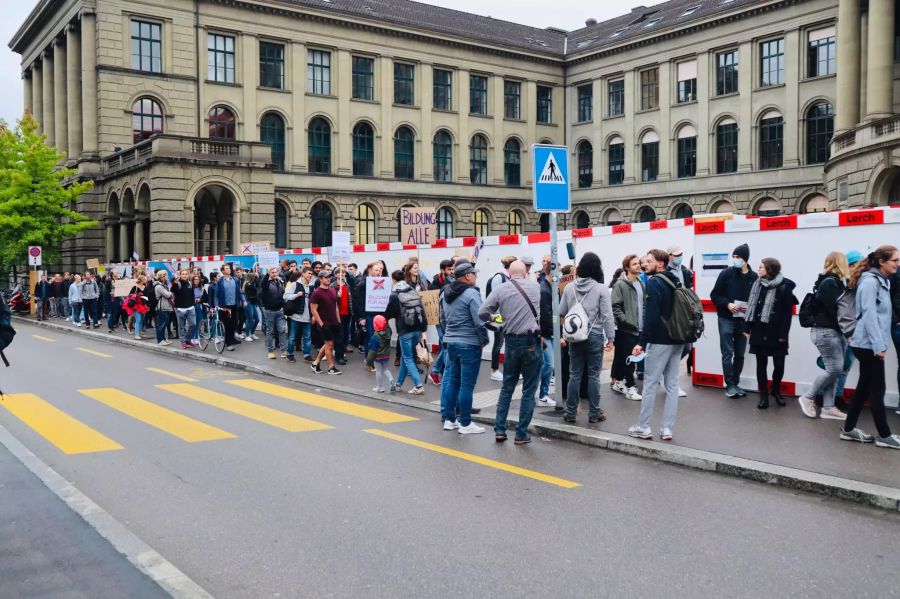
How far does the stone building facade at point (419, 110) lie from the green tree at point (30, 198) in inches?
102

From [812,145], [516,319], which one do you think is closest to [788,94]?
[812,145]

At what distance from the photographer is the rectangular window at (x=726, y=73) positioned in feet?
165

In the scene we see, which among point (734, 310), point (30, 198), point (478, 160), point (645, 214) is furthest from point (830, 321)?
point (478, 160)

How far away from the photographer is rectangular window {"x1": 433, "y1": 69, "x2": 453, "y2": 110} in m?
56.2

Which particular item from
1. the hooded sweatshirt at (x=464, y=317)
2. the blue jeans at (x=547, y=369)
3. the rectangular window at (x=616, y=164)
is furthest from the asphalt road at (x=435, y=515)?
the rectangular window at (x=616, y=164)

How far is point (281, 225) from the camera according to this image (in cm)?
4969

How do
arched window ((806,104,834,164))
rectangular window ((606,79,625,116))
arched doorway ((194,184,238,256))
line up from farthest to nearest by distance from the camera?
rectangular window ((606,79,625,116))
arched doorway ((194,184,238,256))
arched window ((806,104,834,164))

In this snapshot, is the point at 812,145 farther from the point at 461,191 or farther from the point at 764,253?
the point at 764,253

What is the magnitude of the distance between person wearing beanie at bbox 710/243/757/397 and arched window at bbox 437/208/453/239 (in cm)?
4444

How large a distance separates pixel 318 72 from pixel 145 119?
1077 cm

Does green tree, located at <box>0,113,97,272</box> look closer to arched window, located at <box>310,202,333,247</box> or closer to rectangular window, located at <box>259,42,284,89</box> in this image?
rectangular window, located at <box>259,42,284,89</box>

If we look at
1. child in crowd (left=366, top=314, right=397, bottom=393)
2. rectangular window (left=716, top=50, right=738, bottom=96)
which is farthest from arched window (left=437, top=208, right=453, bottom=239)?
child in crowd (left=366, top=314, right=397, bottom=393)

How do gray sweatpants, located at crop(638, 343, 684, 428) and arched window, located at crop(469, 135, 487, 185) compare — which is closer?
gray sweatpants, located at crop(638, 343, 684, 428)

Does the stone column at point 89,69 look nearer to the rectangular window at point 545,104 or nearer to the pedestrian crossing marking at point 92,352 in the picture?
the pedestrian crossing marking at point 92,352
